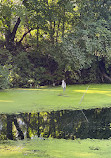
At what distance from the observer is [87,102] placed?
734 cm

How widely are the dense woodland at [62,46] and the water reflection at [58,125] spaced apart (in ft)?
A: 14.9

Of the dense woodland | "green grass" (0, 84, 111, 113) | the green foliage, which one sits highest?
the dense woodland

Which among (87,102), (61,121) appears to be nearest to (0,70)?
(87,102)

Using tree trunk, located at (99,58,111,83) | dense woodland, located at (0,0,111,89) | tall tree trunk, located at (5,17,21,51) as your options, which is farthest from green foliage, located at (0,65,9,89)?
tree trunk, located at (99,58,111,83)

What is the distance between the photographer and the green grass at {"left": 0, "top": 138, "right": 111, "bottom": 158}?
3395 mm

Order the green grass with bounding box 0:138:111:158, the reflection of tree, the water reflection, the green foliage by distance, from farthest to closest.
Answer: the green foliage
the water reflection
the reflection of tree
the green grass with bounding box 0:138:111:158

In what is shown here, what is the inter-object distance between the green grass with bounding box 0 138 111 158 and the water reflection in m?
0.34

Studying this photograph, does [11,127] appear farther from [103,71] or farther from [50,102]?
[103,71]

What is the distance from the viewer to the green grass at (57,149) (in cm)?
339

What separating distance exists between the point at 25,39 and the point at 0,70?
3987 mm

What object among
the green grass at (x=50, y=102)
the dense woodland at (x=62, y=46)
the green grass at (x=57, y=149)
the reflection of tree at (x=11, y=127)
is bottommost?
the green grass at (x=57, y=149)

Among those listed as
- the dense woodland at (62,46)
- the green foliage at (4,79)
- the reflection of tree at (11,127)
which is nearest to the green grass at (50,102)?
the reflection of tree at (11,127)

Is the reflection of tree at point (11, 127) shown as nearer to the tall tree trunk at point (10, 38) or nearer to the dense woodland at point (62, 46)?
the dense woodland at point (62, 46)

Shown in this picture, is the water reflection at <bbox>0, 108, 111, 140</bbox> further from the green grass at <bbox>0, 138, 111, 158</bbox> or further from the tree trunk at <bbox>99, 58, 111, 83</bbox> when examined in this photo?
the tree trunk at <bbox>99, 58, 111, 83</bbox>
